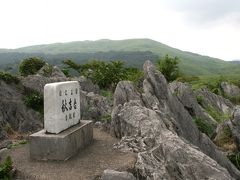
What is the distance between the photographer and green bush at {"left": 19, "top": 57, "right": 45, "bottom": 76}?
45.0 m

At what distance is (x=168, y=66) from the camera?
210 feet

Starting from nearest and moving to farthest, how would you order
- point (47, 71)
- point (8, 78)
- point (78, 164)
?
point (78, 164), point (8, 78), point (47, 71)

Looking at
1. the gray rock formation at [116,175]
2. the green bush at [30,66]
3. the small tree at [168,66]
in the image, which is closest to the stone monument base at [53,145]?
the gray rock formation at [116,175]

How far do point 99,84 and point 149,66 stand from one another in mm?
12915

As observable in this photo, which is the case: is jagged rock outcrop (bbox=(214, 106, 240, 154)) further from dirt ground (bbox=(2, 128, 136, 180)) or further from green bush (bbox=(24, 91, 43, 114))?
green bush (bbox=(24, 91, 43, 114))

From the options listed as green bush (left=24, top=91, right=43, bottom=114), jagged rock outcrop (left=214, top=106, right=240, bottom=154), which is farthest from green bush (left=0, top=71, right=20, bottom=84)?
jagged rock outcrop (left=214, top=106, right=240, bottom=154)

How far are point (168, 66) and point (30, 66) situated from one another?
2620cm

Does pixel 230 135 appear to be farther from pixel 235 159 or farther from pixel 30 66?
pixel 30 66

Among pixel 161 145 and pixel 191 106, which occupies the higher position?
pixel 161 145

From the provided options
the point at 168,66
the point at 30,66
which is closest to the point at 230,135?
the point at 30,66

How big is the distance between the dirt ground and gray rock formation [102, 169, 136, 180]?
0.79 meters

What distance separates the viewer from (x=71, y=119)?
2020 cm

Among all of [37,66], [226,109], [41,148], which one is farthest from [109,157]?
[226,109]

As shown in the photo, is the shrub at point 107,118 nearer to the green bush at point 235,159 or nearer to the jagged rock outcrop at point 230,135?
the green bush at point 235,159
